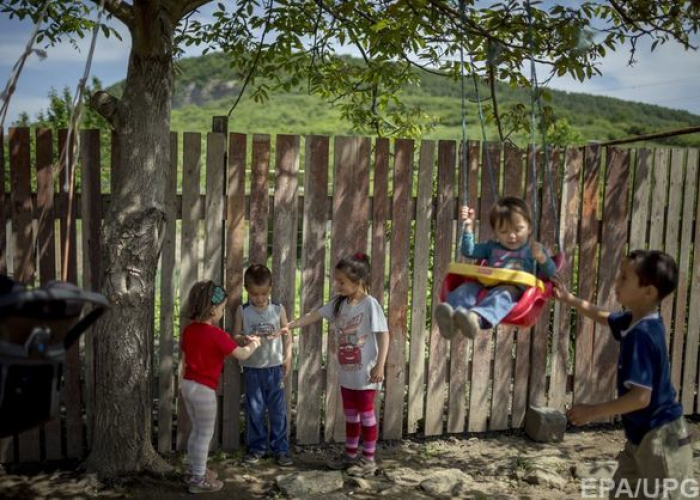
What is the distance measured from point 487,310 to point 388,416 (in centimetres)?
231

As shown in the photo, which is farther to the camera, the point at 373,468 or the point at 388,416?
the point at 388,416

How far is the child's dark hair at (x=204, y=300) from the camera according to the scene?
171 inches

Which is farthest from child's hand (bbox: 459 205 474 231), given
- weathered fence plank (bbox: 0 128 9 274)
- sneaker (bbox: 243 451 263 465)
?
weathered fence plank (bbox: 0 128 9 274)

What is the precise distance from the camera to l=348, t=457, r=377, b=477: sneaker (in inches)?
189

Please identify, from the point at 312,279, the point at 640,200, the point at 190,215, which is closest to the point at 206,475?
the point at 312,279

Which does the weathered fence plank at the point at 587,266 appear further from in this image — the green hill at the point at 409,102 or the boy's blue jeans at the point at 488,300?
the green hill at the point at 409,102

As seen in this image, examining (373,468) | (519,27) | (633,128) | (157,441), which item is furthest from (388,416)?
(633,128)

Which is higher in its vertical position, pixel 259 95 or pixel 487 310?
pixel 259 95

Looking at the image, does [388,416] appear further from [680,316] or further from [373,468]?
[680,316]

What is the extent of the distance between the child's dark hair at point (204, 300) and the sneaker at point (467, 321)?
5.59 feet

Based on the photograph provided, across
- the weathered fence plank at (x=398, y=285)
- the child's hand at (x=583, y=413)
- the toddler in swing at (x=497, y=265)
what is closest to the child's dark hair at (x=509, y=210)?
Answer: the toddler in swing at (x=497, y=265)

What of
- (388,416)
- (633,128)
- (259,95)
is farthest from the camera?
(633,128)

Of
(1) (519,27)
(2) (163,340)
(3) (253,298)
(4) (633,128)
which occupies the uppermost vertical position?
(4) (633,128)

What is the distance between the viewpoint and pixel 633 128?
60281 mm
